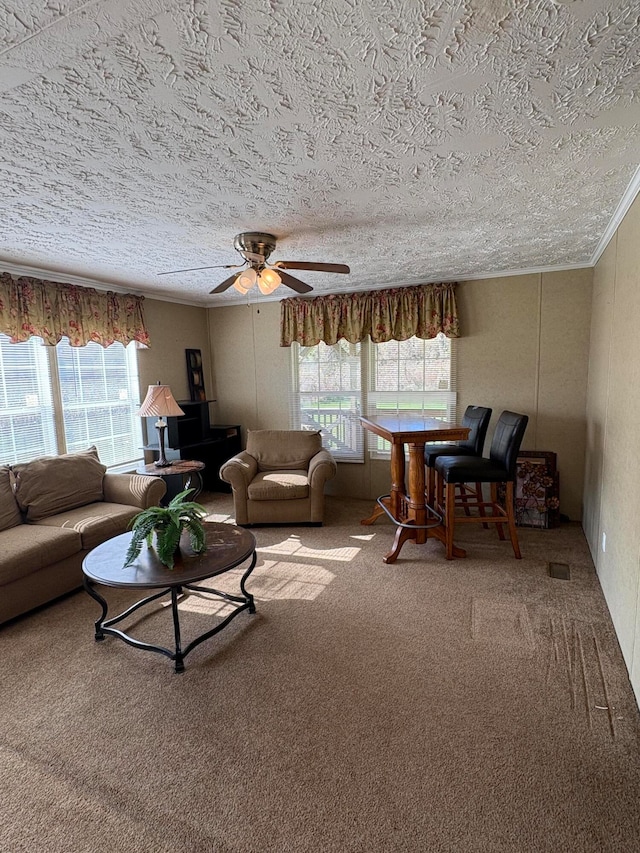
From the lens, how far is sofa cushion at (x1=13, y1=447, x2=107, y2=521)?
3.28m

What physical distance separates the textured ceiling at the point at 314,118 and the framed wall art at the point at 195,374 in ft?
8.15

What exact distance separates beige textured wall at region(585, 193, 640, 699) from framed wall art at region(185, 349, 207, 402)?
165 inches

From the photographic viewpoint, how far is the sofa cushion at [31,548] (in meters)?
2.66

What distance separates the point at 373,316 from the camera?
189 inches

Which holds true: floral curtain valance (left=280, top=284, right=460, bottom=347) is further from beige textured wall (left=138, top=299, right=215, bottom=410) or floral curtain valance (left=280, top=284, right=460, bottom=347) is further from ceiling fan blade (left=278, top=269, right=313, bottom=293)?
ceiling fan blade (left=278, top=269, right=313, bottom=293)

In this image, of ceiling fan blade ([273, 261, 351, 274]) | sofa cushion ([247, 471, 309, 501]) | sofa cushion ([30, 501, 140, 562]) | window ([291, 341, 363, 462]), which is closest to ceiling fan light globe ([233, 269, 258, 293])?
ceiling fan blade ([273, 261, 351, 274])

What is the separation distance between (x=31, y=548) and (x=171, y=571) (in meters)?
1.18

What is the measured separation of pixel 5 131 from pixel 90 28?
76 centimetres

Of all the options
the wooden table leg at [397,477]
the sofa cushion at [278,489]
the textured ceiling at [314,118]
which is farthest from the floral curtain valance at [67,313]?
the wooden table leg at [397,477]

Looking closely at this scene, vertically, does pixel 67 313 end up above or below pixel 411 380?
above

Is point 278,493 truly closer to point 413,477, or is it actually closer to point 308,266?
point 413,477

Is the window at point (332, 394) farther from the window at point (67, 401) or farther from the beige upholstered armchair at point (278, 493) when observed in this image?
the window at point (67, 401)

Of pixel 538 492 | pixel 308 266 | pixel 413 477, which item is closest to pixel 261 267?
pixel 308 266

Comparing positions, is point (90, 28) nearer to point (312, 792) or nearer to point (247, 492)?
point (312, 792)
